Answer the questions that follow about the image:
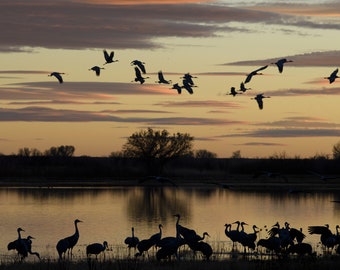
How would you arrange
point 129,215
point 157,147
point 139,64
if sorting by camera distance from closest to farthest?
point 139,64, point 129,215, point 157,147

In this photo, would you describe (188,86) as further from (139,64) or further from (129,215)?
(129,215)

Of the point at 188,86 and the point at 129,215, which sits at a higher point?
the point at 188,86

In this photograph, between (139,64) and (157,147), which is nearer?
(139,64)

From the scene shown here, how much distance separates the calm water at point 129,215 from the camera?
28569 mm

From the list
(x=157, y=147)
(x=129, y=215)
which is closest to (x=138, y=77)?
(x=129, y=215)

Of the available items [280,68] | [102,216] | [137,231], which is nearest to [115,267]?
[280,68]

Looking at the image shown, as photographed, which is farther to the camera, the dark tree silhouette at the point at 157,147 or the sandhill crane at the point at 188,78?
the dark tree silhouette at the point at 157,147

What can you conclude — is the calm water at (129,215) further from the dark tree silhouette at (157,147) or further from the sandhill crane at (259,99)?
the dark tree silhouette at (157,147)

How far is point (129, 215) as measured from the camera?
37.8 m

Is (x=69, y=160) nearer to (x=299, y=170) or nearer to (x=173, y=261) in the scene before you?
(x=299, y=170)

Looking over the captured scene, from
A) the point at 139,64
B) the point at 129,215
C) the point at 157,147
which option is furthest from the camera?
the point at 157,147

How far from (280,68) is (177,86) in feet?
10.7

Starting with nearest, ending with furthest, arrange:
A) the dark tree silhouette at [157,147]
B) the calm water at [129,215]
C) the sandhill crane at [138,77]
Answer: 1. the sandhill crane at [138,77]
2. the calm water at [129,215]
3. the dark tree silhouette at [157,147]

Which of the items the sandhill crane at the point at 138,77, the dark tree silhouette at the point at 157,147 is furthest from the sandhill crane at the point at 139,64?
the dark tree silhouette at the point at 157,147
